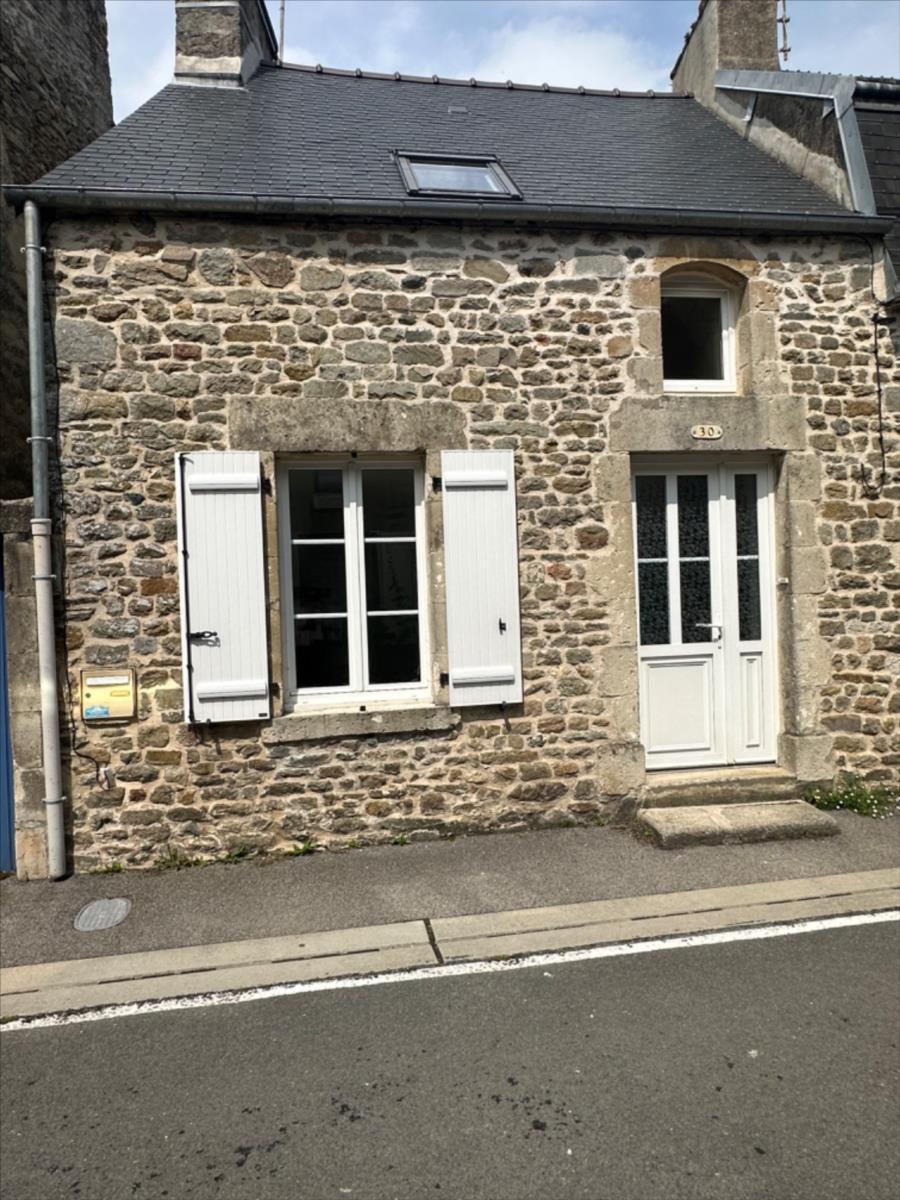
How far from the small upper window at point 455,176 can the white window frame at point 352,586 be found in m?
2.05

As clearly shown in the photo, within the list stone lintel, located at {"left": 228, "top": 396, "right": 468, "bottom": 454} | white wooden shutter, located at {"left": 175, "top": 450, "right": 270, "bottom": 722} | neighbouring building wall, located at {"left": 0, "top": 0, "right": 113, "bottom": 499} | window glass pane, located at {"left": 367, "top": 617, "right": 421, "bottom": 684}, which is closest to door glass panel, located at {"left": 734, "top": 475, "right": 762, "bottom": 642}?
stone lintel, located at {"left": 228, "top": 396, "right": 468, "bottom": 454}

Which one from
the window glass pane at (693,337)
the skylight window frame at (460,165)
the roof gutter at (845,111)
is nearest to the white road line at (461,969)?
the window glass pane at (693,337)

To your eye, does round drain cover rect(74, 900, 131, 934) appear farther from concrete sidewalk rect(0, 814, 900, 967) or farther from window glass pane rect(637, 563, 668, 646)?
window glass pane rect(637, 563, 668, 646)

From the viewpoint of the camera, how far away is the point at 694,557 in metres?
5.73

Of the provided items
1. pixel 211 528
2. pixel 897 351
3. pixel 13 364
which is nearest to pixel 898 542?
pixel 897 351

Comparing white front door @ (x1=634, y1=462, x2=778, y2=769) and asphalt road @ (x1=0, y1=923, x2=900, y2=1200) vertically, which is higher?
white front door @ (x1=634, y1=462, x2=778, y2=769)

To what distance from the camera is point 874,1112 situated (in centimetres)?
256

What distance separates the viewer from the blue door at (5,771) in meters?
4.82

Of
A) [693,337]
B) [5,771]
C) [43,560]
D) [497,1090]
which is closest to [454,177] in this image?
[693,337]

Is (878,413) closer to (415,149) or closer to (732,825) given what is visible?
(732,825)

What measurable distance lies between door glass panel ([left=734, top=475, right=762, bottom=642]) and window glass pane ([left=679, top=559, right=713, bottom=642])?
267 mm

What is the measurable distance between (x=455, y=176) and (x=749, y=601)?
4.06m

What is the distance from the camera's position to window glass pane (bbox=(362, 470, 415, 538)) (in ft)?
17.5

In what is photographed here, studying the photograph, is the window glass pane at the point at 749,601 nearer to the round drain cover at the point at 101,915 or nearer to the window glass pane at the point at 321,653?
the window glass pane at the point at 321,653
